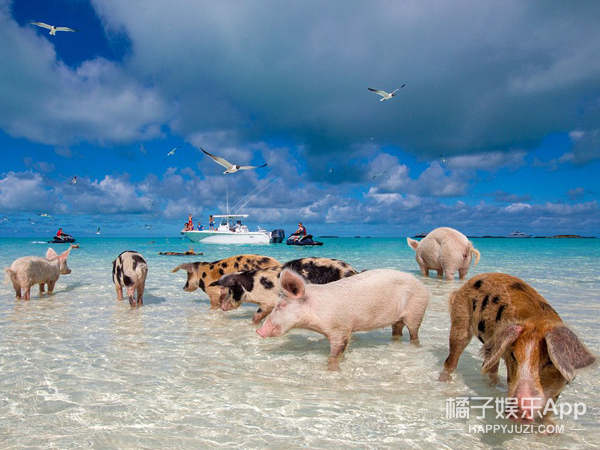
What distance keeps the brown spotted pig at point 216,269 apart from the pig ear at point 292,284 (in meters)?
3.83

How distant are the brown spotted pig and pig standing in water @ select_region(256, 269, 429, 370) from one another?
3.64 m

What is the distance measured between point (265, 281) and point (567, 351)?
517cm

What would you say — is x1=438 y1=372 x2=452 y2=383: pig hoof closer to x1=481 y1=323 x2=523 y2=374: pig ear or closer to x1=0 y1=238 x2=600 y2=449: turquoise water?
x1=0 y1=238 x2=600 y2=449: turquoise water

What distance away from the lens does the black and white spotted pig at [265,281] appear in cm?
702

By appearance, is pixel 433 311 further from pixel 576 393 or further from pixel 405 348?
pixel 576 393

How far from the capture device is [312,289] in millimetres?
4977

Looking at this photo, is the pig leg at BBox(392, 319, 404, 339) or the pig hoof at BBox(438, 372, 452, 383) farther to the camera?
the pig leg at BBox(392, 319, 404, 339)

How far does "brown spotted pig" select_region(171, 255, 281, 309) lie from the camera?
8.76 m

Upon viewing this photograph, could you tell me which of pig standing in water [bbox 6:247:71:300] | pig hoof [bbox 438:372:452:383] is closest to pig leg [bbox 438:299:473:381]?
pig hoof [bbox 438:372:452:383]

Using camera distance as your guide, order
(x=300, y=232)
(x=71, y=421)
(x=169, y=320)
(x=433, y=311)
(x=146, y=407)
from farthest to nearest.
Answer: (x=300, y=232) → (x=433, y=311) → (x=169, y=320) → (x=146, y=407) → (x=71, y=421)

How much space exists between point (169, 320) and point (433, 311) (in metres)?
5.72

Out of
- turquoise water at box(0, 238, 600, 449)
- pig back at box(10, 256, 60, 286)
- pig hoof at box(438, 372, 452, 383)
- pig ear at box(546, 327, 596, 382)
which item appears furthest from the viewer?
pig back at box(10, 256, 60, 286)

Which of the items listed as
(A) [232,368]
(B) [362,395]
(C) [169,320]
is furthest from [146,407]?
(C) [169,320]

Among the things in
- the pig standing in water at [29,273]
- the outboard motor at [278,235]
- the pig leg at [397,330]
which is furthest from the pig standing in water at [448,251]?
the outboard motor at [278,235]
